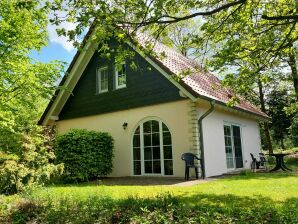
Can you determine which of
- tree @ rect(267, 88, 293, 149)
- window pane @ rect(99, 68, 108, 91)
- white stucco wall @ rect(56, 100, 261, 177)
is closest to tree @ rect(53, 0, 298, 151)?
white stucco wall @ rect(56, 100, 261, 177)

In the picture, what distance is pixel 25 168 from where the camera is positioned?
861cm

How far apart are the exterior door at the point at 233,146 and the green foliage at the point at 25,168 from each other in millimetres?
7284

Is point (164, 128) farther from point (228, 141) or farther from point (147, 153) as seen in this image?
point (228, 141)

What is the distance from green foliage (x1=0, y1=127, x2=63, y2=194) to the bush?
895 mm

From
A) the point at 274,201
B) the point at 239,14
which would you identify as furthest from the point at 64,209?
the point at 239,14

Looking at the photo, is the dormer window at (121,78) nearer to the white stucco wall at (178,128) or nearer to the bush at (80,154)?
the white stucco wall at (178,128)

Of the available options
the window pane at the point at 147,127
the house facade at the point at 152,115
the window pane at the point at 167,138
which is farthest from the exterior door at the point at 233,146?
the window pane at the point at 147,127

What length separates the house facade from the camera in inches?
460

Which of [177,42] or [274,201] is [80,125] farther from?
[177,42]

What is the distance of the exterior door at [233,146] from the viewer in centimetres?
1389

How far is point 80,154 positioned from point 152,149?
2816 millimetres

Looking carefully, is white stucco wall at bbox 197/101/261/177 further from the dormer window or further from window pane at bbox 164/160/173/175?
the dormer window

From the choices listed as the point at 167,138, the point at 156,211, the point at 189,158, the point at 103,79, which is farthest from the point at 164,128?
the point at 156,211

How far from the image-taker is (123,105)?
44.7 ft
